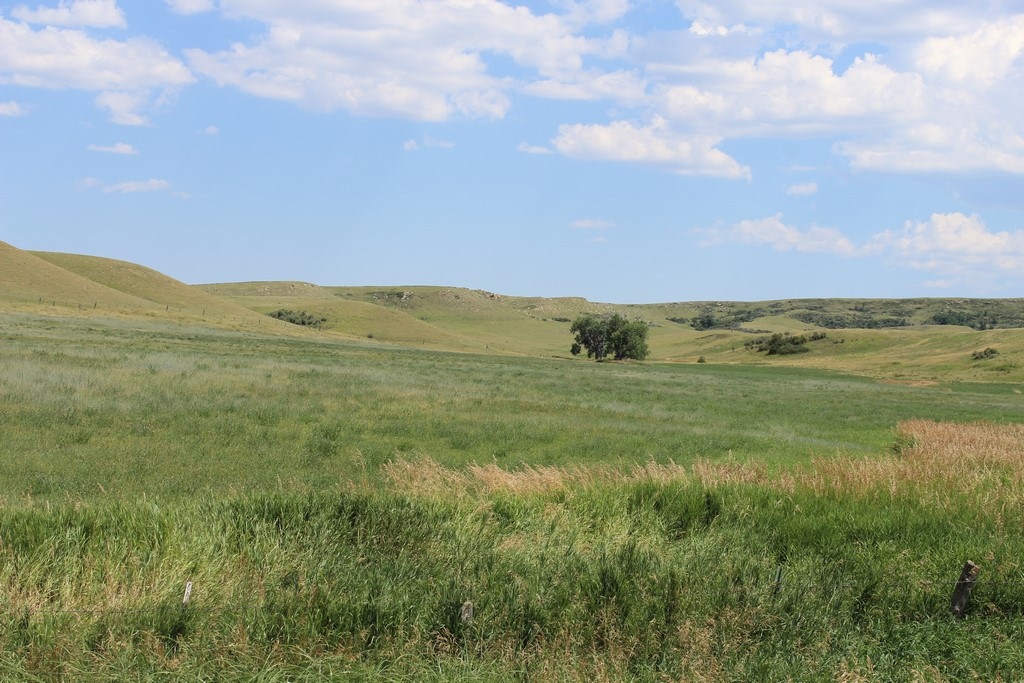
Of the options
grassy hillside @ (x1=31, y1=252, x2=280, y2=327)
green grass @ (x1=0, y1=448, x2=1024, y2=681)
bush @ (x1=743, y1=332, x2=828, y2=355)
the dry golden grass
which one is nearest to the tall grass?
green grass @ (x1=0, y1=448, x2=1024, y2=681)

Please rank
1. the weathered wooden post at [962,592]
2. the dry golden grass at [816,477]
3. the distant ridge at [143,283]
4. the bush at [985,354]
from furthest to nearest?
the distant ridge at [143,283] < the bush at [985,354] < the dry golden grass at [816,477] < the weathered wooden post at [962,592]

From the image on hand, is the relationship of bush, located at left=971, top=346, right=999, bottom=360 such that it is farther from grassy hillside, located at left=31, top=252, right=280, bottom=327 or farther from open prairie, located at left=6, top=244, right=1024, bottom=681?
grassy hillside, located at left=31, top=252, right=280, bottom=327

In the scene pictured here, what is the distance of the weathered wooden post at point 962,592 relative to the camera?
6.96m

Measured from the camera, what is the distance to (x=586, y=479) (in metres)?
12.0

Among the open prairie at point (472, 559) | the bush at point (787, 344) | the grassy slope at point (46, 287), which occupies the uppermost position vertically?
the grassy slope at point (46, 287)

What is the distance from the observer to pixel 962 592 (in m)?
7.09

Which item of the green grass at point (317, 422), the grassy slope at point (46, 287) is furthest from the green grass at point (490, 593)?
the grassy slope at point (46, 287)

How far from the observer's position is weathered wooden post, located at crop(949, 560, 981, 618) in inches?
274

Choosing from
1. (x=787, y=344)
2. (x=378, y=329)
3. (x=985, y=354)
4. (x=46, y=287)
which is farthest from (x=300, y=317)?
(x=985, y=354)

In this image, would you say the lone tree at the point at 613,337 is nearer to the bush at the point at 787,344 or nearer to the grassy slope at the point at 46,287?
the bush at the point at 787,344

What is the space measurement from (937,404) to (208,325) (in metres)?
68.3

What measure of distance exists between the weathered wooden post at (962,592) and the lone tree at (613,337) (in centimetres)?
9936

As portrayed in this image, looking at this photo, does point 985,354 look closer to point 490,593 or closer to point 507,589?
point 507,589

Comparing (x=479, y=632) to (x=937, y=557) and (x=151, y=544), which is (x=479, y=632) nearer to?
(x=151, y=544)
